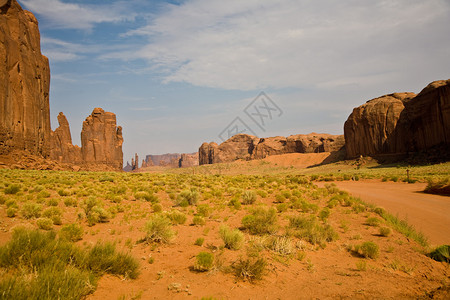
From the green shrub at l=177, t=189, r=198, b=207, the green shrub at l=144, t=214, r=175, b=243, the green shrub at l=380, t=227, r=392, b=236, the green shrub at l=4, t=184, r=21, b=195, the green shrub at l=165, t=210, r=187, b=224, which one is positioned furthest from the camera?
the green shrub at l=177, t=189, r=198, b=207

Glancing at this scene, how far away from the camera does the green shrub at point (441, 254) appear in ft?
21.1

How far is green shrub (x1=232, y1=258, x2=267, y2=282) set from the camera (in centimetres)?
534

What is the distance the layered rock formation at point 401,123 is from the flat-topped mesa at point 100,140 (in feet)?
232

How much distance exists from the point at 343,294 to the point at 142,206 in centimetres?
1079

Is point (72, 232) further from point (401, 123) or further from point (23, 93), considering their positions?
point (401, 123)

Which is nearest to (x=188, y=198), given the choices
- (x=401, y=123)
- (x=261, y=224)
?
(x=261, y=224)

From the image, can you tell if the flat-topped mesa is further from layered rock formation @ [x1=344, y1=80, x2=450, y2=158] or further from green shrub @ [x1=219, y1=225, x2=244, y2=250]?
green shrub @ [x1=219, y1=225, x2=244, y2=250]

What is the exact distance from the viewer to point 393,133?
54344 millimetres

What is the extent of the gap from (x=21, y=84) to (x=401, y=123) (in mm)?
74751

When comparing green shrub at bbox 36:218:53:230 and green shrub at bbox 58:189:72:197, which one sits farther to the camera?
green shrub at bbox 58:189:72:197

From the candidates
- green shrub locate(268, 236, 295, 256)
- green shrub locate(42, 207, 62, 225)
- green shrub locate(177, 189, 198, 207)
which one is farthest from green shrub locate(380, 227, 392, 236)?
green shrub locate(42, 207, 62, 225)

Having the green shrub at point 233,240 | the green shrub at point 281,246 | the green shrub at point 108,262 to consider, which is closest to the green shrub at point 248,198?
the green shrub at point 281,246

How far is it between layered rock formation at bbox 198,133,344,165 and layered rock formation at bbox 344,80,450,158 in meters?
28.0

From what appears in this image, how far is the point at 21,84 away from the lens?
39781mm
